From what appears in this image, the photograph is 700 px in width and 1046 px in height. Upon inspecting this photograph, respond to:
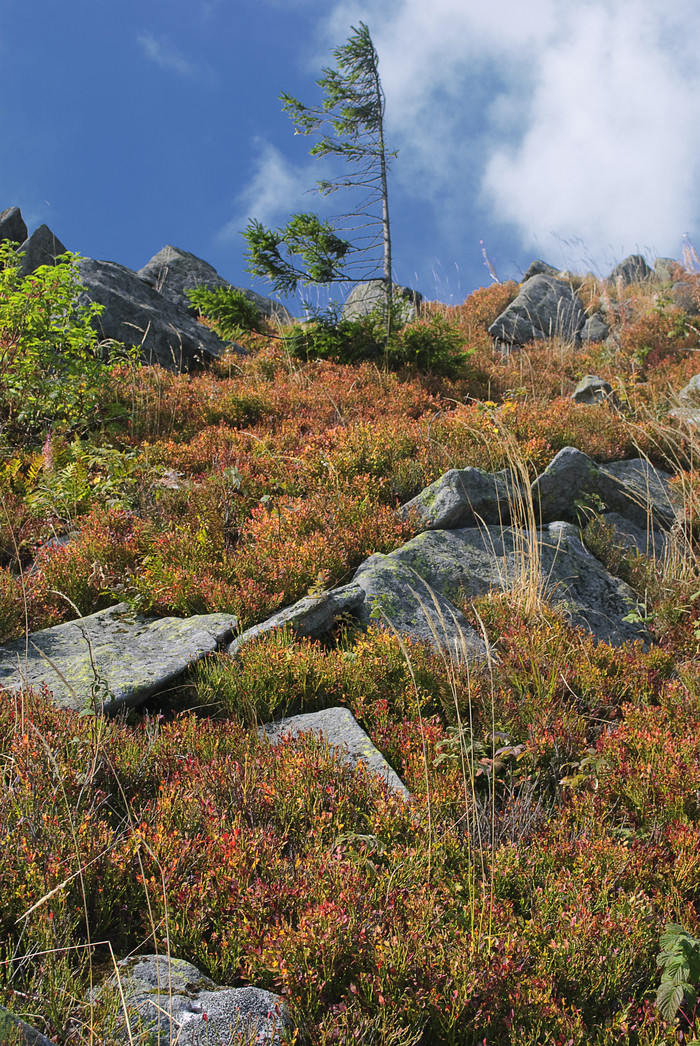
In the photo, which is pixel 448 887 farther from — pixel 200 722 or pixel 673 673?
pixel 673 673

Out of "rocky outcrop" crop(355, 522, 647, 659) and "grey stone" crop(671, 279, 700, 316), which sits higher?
"grey stone" crop(671, 279, 700, 316)

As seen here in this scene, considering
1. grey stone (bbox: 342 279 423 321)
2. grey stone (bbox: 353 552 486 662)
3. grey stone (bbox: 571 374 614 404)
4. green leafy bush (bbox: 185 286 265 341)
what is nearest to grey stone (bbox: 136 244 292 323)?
grey stone (bbox: 342 279 423 321)

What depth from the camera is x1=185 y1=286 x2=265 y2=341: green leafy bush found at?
455 inches

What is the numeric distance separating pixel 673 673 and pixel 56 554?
5366 millimetres

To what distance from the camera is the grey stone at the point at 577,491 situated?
7.46 meters

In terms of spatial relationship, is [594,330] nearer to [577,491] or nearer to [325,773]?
[577,491]

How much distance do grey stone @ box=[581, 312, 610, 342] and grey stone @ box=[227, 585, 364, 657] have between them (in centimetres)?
1551

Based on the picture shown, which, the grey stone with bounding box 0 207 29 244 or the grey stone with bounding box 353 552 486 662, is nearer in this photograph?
the grey stone with bounding box 353 552 486 662

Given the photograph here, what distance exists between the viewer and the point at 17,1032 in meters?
1.80

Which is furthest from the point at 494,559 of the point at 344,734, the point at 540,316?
the point at 540,316

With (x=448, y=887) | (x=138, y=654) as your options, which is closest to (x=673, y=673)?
(x=448, y=887)

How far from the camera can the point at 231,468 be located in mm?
7340

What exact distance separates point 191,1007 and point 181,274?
2111 centimetres

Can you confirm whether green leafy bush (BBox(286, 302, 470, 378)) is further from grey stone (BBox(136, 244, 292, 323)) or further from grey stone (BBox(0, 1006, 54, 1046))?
grey stone (BBox(0, 1006, 54, 1046))
